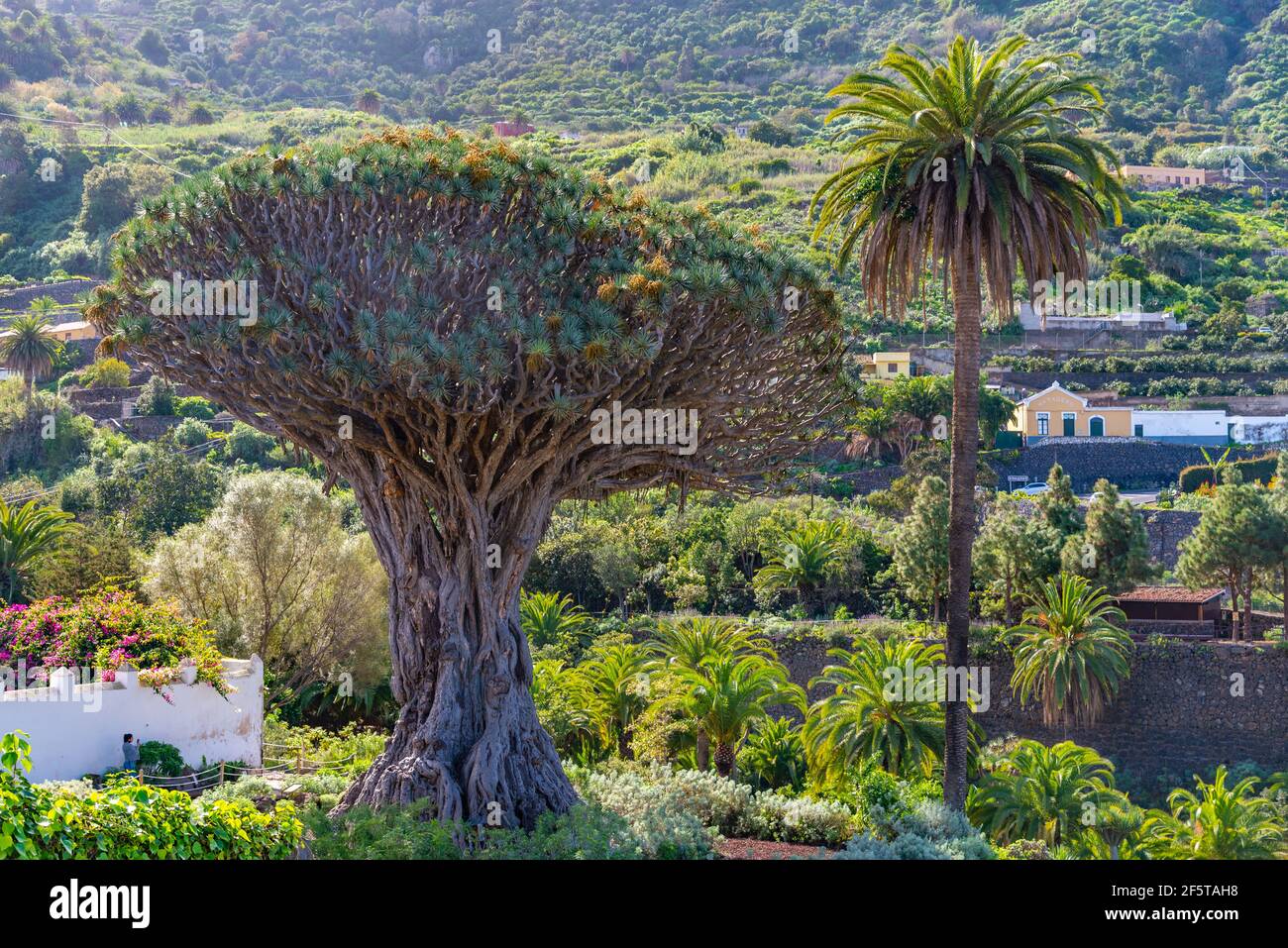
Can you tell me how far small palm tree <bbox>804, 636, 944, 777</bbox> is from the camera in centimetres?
2406

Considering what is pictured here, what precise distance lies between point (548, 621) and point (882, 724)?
1195 cm

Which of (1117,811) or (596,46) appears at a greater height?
(596,46)

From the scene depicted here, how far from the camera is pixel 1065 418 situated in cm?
5678

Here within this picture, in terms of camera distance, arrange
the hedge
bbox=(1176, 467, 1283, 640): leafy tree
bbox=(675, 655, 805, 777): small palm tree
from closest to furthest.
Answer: bbox=(675, 655, 805, 777): small palm tree < bbox=(1176, 467, 1283, 640): leafy tree < the hedge

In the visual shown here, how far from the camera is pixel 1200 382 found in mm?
63062

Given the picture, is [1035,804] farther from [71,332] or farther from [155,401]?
[71,332]

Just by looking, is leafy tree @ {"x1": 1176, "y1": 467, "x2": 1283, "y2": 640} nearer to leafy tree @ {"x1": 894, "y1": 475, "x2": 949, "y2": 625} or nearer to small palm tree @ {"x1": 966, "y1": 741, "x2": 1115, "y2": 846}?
leafy tree @ {"x1": 894, "y1": 475, "x2": 949, "y2": 625}

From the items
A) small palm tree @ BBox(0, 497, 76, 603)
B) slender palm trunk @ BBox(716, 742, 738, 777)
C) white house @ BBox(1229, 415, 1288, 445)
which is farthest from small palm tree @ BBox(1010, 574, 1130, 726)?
white house @ BBox(1229, 415, 1288, 445)

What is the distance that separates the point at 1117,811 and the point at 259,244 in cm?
1586

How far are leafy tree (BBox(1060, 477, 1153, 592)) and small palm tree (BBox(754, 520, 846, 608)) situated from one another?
688 centimetres

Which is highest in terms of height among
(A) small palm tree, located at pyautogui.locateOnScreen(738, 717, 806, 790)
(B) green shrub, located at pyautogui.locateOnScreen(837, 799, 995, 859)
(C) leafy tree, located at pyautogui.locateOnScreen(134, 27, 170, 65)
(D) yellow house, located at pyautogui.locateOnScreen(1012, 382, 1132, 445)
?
(C) leafy tree, located at pyautogui.locateOnScreen(134, 27, 170, 65)

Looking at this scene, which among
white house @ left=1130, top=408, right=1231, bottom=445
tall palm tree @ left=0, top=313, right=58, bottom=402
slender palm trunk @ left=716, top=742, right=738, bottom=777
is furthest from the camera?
tall palm tree @ left=0, top=313, right=58, bottom=402
